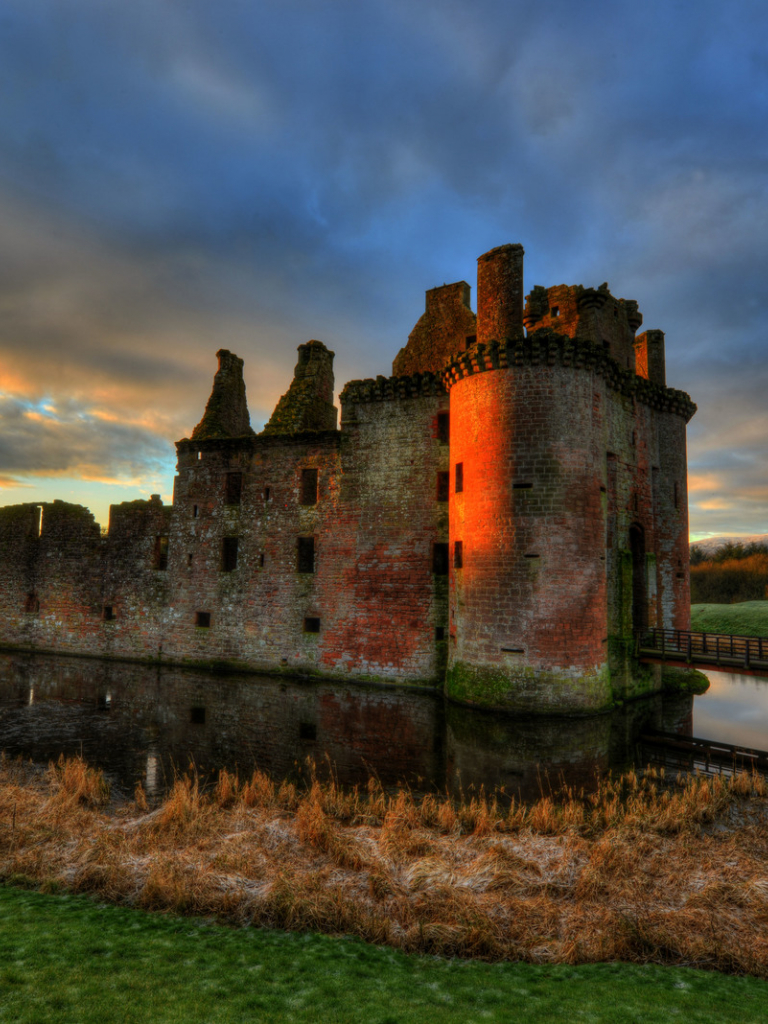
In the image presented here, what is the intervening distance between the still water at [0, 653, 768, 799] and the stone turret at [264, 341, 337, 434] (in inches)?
400

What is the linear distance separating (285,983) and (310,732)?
945 cm

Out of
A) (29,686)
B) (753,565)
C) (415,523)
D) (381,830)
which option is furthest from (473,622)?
(753,565)

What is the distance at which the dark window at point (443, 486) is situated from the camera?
19.5m

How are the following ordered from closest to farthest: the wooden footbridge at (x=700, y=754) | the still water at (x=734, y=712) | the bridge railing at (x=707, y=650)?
the wooden footbridge at (x=700, y=754)
the still water at (x=734, y=712)
the bridge railing at (x=707, y=650)

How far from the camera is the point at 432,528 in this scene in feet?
63.6

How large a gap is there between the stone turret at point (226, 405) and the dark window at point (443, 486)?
34.1 feet

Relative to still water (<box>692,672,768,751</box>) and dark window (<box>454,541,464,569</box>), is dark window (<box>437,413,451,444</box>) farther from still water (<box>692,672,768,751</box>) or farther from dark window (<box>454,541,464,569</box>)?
still water (<box>692,672,768,751</box>)

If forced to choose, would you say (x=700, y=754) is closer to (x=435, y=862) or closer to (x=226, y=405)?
(x=435, y=862)

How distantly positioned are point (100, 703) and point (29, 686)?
13.3 ft

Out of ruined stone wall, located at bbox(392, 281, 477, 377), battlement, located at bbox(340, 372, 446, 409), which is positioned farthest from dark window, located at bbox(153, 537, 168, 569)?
ruined stone wall, located at bbox(392, 281, 477, 377)

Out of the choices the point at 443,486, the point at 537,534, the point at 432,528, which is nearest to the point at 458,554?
the point at 432,528

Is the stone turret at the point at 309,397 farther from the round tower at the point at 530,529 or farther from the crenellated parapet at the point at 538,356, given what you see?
the round tower at the point at 530,529

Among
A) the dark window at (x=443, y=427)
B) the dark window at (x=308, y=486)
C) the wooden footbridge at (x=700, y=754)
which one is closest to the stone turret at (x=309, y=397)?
the dark window at (x=308, y=486)

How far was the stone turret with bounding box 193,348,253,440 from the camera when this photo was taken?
24.5 meters
